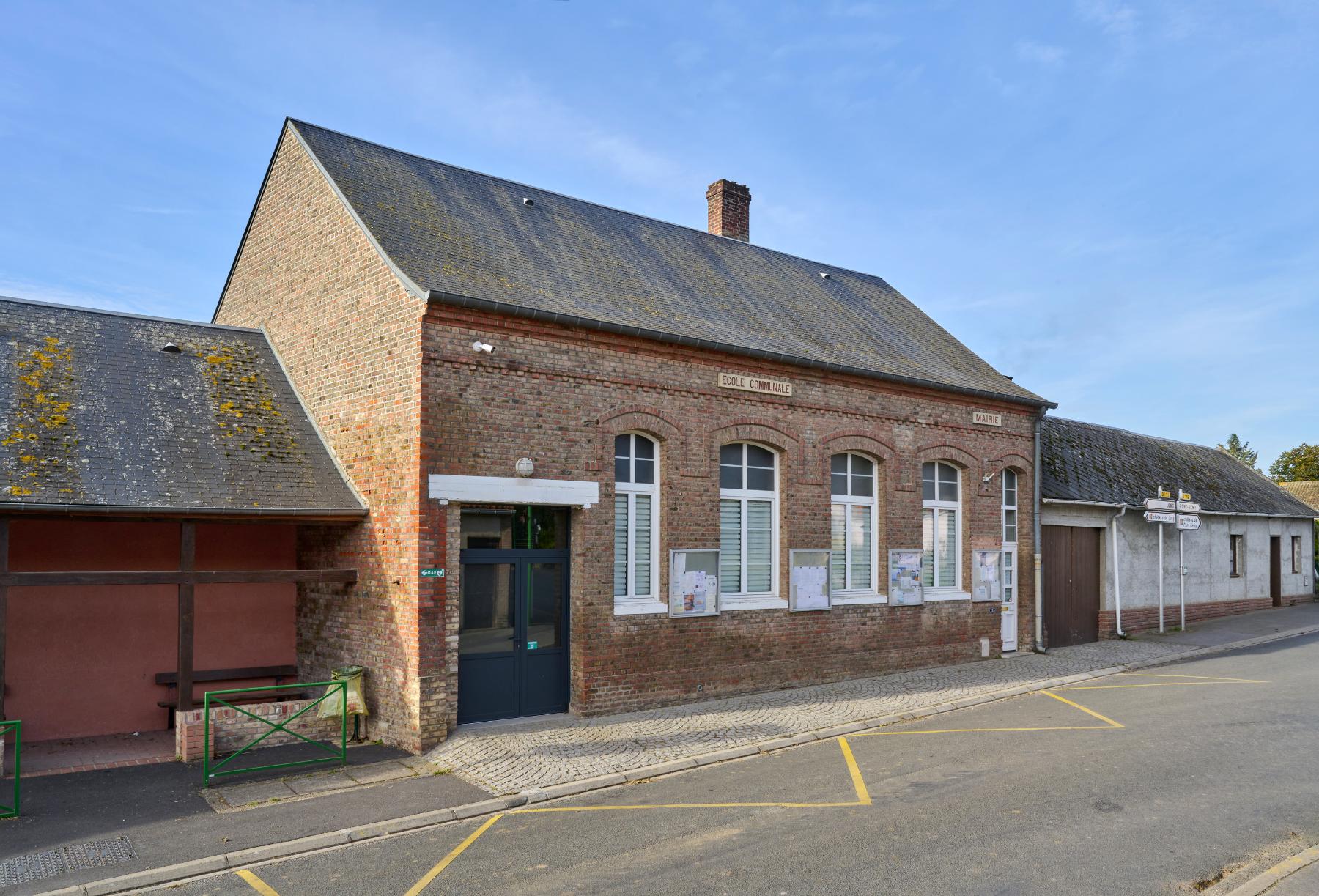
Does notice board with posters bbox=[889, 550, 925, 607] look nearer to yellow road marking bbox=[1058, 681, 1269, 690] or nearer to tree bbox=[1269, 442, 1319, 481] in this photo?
yellow road marking bbox=[1058, 681, 1269, 690]

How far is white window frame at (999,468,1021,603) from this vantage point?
1814cm

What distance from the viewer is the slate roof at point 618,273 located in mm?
12477

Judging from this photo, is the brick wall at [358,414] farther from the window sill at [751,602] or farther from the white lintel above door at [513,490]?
the window sill at [751,602]

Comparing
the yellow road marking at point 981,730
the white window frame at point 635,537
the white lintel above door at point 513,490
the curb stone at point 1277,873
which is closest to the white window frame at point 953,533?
the yellow road marking at point 981,730

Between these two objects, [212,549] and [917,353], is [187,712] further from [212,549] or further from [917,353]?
[917,353]

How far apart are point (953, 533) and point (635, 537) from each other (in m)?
6.96

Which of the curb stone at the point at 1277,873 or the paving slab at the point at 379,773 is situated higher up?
the curb stone at the point at 1277,873

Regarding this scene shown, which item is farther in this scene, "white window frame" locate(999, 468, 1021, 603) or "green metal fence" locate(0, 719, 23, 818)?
"white window frame" locate(999, 468, 1021, 603)

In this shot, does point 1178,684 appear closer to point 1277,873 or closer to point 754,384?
point 754,384

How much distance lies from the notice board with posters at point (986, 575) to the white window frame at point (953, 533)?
0.22 metres

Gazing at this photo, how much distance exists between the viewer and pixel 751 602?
45.7 feet

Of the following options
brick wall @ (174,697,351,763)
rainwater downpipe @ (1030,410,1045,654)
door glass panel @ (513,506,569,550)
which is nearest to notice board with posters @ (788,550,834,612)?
door glass panel @ (513,506,569,550)

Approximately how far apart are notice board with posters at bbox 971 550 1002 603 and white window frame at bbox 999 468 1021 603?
0.62 metres

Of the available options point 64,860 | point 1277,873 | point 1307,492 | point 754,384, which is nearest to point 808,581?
point 754,384
